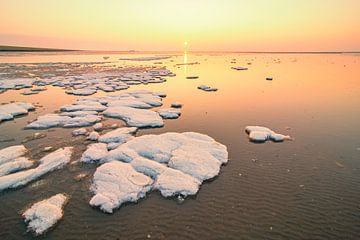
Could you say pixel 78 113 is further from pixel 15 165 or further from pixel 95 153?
pixel 15 165

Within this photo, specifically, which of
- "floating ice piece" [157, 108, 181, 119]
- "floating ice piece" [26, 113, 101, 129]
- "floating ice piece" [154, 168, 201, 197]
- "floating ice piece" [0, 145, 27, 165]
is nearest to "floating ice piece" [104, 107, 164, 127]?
"floating ice piece" [157, 108, 181, 119]

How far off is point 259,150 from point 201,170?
→ 3.70 meters

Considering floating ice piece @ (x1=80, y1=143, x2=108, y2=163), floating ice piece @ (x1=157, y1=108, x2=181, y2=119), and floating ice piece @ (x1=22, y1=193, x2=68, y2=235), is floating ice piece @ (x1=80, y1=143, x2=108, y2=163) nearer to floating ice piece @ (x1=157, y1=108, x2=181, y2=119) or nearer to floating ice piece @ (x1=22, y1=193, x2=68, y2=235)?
floating ice piece @ (x1=22, y1=193, x2=68, y2=235)

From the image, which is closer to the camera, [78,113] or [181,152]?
[181,152]

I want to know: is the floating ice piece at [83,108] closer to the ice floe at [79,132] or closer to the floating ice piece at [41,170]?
the ice floe at [79,132]

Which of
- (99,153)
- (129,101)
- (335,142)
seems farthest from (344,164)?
(129,101)

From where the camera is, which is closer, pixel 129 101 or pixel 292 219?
pixel 292 219

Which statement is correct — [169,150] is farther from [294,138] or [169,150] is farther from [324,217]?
[294,138]

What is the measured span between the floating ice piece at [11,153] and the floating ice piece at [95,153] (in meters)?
2.89

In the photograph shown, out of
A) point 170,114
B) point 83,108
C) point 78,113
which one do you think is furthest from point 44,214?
point 83,108

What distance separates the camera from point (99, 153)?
397 inches

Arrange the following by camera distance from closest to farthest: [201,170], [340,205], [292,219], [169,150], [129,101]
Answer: [292,219] < [340,205] < [201,170] < [169,150] < [129,101]

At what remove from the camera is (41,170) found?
28.7 feet

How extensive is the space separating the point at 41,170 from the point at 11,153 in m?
2.43
